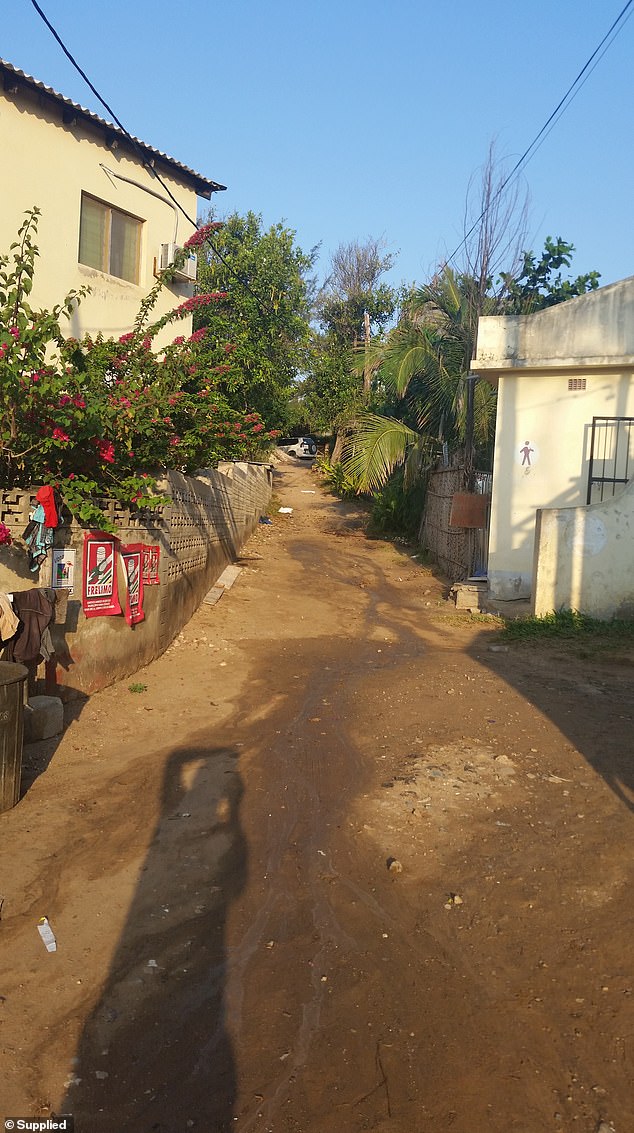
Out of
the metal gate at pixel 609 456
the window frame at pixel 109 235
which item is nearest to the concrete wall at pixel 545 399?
the metal gate at pixel 609 456

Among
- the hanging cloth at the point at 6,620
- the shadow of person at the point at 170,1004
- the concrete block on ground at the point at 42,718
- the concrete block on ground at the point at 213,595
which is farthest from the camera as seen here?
the concrete block on ground at the point at 213,595

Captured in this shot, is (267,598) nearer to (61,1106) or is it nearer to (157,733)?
(157,733)

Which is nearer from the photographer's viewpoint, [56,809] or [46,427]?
[56,809]

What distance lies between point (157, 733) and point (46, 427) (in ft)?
9.69

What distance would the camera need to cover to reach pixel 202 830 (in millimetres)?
5391

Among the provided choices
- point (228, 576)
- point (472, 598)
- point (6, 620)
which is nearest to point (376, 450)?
point (228, 576)

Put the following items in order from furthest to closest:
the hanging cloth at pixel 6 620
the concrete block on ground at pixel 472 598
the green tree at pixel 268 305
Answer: the green tree at pixel 268 305 < the concrete block on ground at pixel 472 598 < the hanging cloth at pixel 6 620

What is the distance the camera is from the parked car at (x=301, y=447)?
112 feet

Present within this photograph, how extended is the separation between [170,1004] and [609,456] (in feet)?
35.1

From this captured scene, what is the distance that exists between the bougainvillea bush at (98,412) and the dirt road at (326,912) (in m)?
2.25

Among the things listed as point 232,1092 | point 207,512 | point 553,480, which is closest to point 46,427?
point 207,512

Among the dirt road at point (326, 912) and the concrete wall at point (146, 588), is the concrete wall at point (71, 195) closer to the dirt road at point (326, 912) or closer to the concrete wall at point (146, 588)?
the concrete wall at point (146, 588)

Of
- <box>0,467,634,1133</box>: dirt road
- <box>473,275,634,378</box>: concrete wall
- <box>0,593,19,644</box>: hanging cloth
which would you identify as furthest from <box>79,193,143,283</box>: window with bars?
<box>0,593,19,644</box>: hanging cloth

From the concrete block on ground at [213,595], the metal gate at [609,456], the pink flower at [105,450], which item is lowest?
the concrete block on ground at [213,595]
